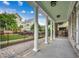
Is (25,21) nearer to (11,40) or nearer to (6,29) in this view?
(11,40)

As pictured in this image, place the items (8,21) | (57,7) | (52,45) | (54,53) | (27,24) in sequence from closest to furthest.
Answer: (54,53), (8,21), (52,45), (57,7), (27,24)

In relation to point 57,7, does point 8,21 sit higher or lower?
lower

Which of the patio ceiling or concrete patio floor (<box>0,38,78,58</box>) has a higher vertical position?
the patio ceiling

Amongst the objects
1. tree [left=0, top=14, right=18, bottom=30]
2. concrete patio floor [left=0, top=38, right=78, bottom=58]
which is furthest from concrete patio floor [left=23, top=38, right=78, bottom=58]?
tree [left=0, top=14, right=18, bottom=30]

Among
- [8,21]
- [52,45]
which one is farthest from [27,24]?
[8,21]

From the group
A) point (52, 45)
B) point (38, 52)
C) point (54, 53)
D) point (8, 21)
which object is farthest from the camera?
point (52, 45)

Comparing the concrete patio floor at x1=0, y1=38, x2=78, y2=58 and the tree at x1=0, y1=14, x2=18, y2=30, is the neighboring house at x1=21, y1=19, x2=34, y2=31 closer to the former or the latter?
the tree at x1=0, y1=14, x2=18, y2=30

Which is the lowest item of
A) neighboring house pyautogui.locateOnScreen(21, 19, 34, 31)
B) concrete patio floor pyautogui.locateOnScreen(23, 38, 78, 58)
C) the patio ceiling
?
concrete patio floor pyautogui.locateOnScreen(23, 38, 78, 58)

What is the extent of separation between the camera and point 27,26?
31.5 ft

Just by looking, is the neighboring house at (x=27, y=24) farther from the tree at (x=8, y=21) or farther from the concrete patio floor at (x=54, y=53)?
the concrete patio floor at (x=54, y=53)

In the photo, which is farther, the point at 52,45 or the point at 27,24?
the point at 27,24

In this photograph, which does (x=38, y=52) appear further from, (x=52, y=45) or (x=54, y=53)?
→ (x=52, y=45)

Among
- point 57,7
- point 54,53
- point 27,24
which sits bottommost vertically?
point 54,53

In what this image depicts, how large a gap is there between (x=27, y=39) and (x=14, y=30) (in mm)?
2892
